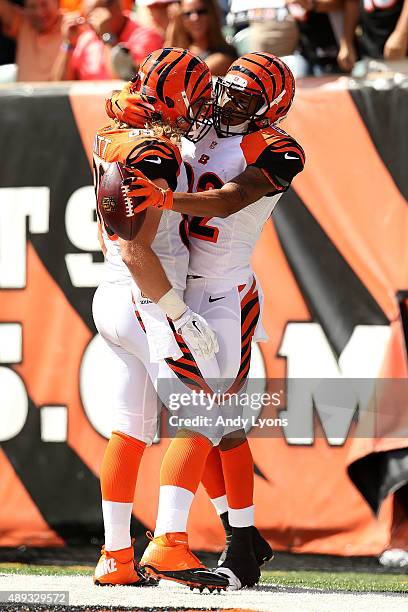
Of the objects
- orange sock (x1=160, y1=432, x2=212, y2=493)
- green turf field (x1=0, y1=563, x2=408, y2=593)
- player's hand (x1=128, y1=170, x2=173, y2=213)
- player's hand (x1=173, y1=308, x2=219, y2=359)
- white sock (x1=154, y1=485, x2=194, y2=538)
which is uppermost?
player's hand (x1=128, y1=170, x2=173, y2=213)

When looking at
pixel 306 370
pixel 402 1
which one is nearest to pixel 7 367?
pixel 306 370

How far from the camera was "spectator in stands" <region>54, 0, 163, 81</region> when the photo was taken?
6344 mm

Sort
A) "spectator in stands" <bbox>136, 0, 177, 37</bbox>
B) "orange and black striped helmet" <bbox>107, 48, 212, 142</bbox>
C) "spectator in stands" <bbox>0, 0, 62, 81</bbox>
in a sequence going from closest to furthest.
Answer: "orange and black striped helmet" <bbox>107, 48, 212, 142</bbox> < "spectator in stands" <bbox>136, 0, 177, 37</bbox> < "spectator in stands" <bbox>0, 0, 62, 81</bbox>

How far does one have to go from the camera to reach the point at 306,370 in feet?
18.0

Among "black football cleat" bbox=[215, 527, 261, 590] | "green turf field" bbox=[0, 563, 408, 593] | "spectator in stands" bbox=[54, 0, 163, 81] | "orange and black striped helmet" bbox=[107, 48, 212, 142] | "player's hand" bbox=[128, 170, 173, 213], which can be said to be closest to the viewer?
"player's hand" bbox=[128, 170, 173, 213]

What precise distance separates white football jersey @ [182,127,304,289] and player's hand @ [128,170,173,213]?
1.06 feet

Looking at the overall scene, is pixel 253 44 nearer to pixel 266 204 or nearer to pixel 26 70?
pixel 26 70

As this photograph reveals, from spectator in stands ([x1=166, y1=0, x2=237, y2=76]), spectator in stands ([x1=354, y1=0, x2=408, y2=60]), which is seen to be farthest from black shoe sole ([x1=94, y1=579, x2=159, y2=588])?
spectator in stands ([x1=354, y1=0, x2=408, y2=60])

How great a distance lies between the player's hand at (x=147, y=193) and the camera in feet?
12.0

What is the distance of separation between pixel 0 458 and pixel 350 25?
286 centimetres

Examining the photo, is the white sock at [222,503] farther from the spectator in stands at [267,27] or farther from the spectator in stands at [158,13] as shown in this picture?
the spectator in stands at [158,13]

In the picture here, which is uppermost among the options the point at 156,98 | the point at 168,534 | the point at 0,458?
the point at 156,98

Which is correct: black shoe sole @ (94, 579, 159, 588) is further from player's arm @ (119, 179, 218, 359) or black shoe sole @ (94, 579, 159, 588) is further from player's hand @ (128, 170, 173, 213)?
player's hand @ (128, 170, 173, 213)

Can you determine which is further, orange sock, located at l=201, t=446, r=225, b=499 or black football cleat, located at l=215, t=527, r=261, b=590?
orange sock, located at l=201, t=446, r=225, b=499
